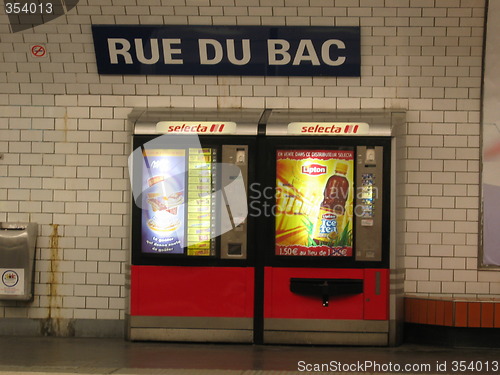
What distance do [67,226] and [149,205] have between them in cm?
120

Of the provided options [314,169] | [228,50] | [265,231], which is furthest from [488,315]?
[228,50]

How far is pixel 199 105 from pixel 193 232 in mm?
1511

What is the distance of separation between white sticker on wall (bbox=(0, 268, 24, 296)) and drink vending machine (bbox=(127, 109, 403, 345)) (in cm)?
130

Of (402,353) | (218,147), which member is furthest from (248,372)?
(218,147)

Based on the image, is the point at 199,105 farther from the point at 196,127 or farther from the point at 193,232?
the point at 193,232

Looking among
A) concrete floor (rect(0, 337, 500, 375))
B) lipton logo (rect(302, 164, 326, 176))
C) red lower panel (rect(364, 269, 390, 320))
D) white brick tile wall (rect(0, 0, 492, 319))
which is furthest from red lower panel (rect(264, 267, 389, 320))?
lipton logo (rect(302, 164, 326, 176))

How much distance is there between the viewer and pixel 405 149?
938 cm

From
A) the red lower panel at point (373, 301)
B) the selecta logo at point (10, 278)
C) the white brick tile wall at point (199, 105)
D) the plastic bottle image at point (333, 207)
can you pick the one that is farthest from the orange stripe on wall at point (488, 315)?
the selecta logo at point (10, 278)

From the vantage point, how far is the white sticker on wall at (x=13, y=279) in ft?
30.8

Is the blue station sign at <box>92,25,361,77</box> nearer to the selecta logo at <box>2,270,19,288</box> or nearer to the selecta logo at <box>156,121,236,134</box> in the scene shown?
the selecta logo at <box>156,121,236,134</box>

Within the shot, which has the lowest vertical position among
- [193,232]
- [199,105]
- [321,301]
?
[321,301]

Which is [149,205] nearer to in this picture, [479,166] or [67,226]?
[67,226]

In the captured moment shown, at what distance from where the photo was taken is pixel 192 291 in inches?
354

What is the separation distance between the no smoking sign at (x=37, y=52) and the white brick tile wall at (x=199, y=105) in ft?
0.19
